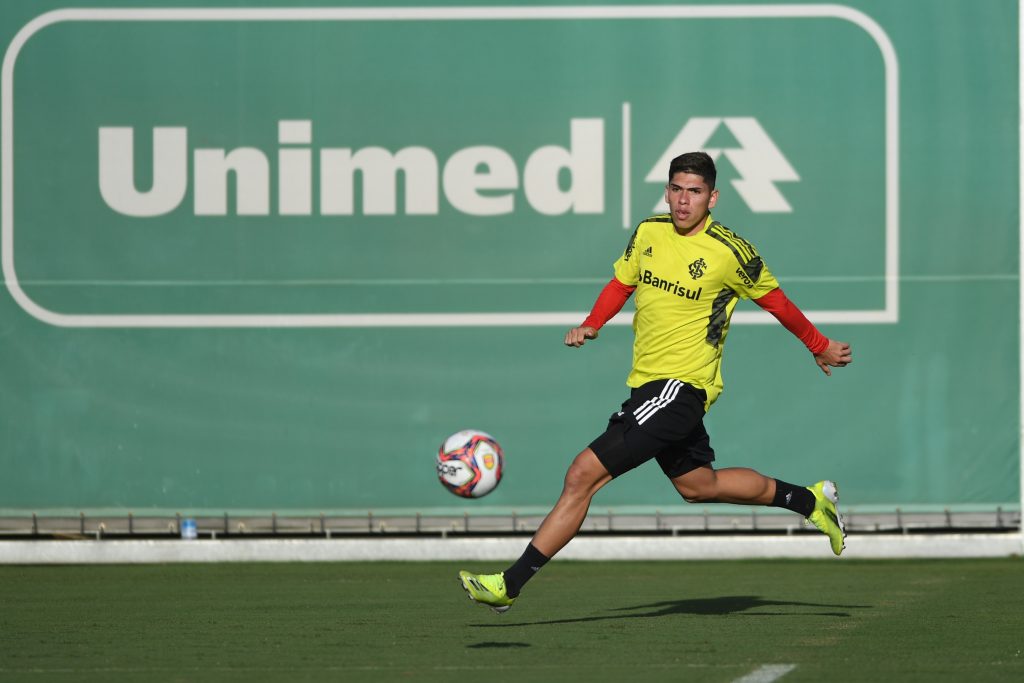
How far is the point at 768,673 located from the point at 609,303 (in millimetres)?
2083

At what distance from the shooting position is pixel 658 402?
7.88 metres

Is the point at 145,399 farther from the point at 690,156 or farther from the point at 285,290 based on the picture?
the point at 690,156

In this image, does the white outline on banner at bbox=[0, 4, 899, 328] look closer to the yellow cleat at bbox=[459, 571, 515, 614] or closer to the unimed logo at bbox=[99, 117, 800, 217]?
the unimed logo at bbox=[99, 117, 800, 217]

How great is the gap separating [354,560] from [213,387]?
1506mm

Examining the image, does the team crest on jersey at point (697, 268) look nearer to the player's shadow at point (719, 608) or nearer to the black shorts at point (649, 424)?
the black shorts at point (649, 424)

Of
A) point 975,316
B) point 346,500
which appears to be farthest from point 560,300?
point 975,316

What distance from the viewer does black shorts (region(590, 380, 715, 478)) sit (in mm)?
7789

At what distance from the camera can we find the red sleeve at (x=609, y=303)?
798 centimetres

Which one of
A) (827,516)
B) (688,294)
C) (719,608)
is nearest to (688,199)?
(688,294)

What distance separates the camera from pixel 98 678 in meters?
6.83

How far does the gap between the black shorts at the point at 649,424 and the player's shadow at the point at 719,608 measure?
43.1 inches

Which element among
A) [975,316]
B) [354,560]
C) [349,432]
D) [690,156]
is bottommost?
[354,560]

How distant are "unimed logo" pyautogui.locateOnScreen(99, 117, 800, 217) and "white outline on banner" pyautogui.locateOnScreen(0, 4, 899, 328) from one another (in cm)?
62

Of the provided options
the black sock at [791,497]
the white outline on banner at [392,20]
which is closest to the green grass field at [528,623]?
the black sock at [791,497]
